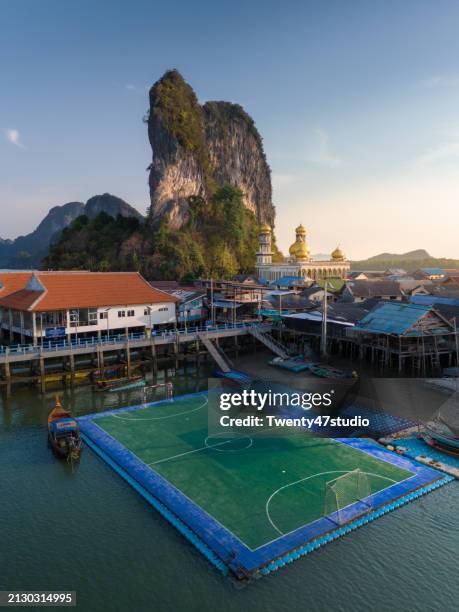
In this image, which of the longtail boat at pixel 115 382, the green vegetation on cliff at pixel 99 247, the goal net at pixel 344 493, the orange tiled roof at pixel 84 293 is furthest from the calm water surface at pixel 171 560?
the green vegetation on cliff at pixel 99 247

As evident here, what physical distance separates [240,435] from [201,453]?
Result: 3074 millimetres

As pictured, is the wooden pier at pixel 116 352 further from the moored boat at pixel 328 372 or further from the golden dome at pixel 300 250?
the golden dome at pixel 300 250

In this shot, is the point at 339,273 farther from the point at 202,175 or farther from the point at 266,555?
the point at 266,555

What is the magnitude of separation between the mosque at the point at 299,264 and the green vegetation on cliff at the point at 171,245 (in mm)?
5046

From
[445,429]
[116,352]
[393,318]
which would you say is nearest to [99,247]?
[116,352]

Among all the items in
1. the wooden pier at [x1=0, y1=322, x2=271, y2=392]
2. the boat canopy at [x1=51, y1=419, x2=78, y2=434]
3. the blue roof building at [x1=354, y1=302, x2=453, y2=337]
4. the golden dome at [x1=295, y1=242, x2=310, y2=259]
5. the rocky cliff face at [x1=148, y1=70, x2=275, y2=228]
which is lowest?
the boat canopy at [x1=51, y1=419, x2=78, y2=434]

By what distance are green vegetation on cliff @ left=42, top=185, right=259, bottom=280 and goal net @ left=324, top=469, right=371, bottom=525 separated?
67366 millimetres

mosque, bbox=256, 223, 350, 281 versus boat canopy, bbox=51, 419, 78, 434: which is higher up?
→ mosque, bbox=256, 223, 350, 281

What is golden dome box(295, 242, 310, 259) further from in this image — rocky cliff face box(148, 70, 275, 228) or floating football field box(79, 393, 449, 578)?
floating football field box(79, 393, 449, 578)

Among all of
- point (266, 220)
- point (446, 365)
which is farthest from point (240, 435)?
point (266, 220)

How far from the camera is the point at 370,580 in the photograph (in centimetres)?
1547

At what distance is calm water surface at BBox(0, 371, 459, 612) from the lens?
14.7m

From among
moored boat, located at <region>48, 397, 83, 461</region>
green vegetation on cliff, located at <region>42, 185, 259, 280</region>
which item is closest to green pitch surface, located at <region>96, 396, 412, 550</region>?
moored boat, located at <region>48, 397, 83, 461</region>

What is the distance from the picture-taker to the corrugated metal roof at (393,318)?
39.3 metres
